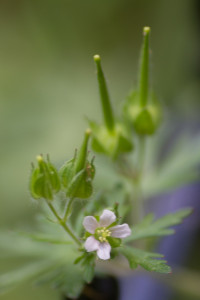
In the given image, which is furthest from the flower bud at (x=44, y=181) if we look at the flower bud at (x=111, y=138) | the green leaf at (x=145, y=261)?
the flower bud at (x=111, y=138)

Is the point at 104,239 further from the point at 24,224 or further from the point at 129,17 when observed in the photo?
the point at 129,17

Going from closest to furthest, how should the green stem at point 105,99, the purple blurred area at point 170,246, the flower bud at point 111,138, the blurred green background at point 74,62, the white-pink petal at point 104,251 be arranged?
the white-pink petal at point 104,251 → the green stem at point 105,99 → the flower bud at point 111,138 → the purple blurred area at point 170,246 → the blurred green background at point 74,62

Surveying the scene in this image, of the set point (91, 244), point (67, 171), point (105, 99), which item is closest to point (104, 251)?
point (91, 244)

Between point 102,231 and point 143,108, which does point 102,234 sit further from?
point 143,108

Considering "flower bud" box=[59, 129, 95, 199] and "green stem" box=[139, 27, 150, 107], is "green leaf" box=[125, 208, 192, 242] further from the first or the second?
"green stem" box=[139, 27, 150, 107]

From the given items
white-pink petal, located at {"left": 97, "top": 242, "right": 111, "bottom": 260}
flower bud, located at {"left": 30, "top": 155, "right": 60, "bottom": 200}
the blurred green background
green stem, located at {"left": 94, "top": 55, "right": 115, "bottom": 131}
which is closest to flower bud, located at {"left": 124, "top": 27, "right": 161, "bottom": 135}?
green stem, located at {"left": 94, "top": 55, "right": 115, "bottom": 131}

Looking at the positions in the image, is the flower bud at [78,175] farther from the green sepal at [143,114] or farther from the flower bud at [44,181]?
the green sepal at [143,114]
